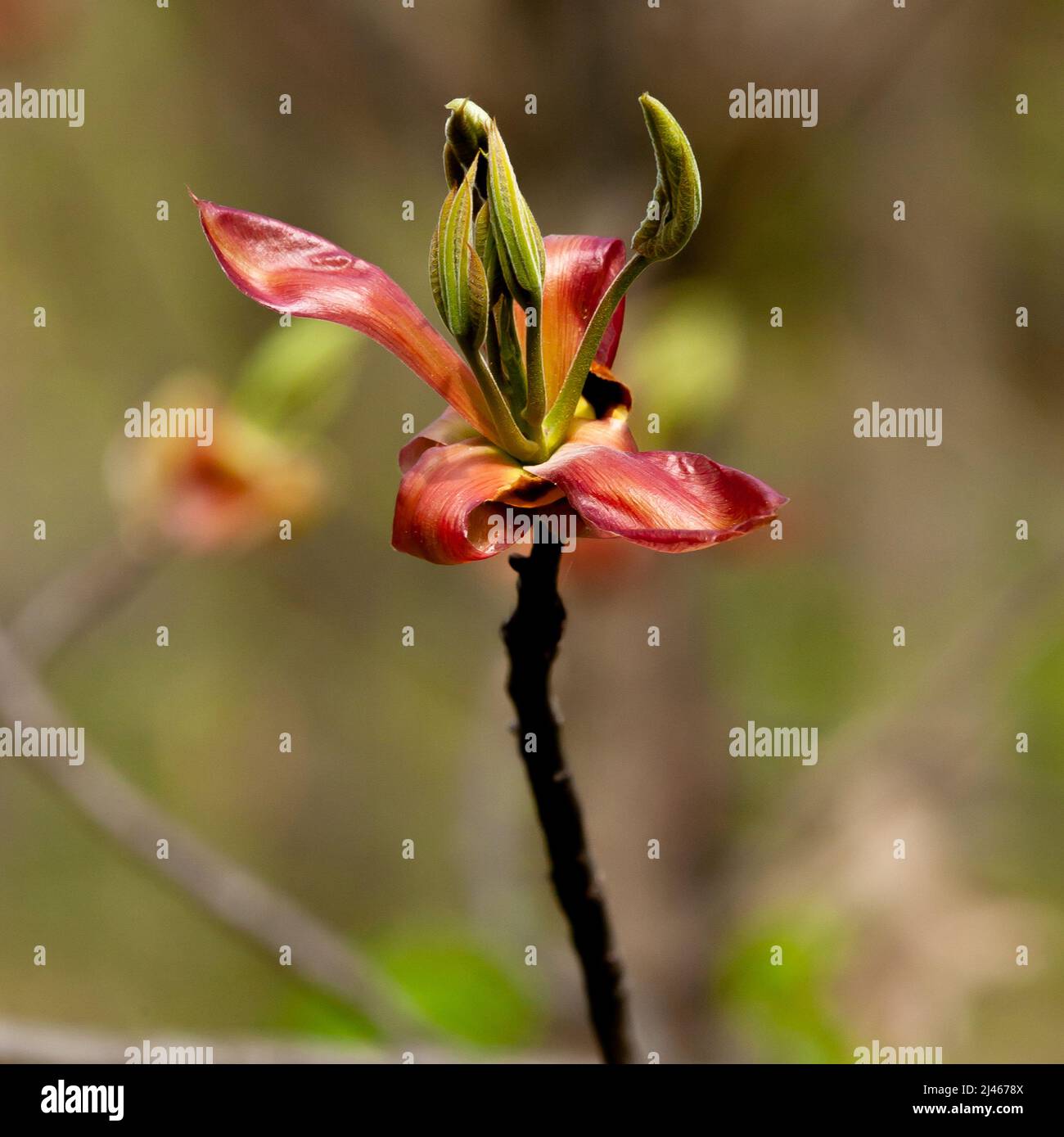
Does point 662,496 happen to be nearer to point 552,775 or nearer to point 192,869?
point 552,775

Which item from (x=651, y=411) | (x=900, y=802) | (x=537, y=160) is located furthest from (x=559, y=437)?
(x=900, y=802)

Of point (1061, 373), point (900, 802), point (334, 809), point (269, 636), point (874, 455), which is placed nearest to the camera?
point (900, 802)

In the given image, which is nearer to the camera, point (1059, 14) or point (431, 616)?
point (1059, 14)

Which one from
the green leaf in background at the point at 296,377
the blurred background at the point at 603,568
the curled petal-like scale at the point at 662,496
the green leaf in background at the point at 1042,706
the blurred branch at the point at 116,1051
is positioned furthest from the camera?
the green leaf in background at the point at 1042,706

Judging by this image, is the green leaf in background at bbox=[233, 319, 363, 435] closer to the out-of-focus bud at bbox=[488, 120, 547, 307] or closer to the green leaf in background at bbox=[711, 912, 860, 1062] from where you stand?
the out-of-focus bud at bbox=[488, 120, 547, 307]

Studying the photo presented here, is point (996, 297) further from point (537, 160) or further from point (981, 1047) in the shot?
point (981, 1047)

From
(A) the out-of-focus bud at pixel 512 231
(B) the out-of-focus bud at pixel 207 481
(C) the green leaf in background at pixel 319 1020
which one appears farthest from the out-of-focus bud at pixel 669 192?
(C) the green leaf in background at pixel 319 1020

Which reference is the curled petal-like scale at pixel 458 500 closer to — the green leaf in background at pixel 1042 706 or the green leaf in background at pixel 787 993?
the green leaf in background at pixel 787 993
